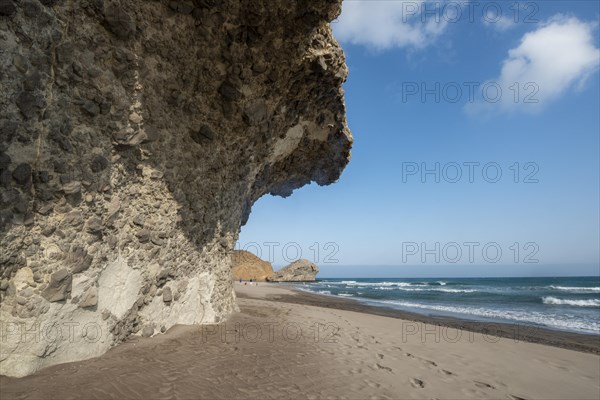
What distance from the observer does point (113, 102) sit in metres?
5.00

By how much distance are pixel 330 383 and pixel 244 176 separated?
507cm

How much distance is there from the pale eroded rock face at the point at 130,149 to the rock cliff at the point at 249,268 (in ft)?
185

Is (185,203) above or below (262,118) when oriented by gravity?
below

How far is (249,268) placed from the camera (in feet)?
213

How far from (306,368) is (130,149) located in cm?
434

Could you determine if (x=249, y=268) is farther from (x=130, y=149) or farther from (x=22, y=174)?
(x=22, y=174)

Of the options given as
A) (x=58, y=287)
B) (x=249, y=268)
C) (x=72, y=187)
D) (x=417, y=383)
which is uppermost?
(x=72, y=187)

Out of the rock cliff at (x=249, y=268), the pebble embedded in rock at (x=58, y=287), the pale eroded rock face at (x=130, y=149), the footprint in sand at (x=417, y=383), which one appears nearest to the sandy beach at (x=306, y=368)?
the footprint in sand at (x=417, y=383)

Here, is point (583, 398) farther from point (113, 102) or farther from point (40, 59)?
point (40, 59)

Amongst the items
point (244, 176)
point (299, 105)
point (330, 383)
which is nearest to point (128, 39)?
point (244, 176)

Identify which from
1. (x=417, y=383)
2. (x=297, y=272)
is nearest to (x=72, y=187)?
(x=417, y=383)

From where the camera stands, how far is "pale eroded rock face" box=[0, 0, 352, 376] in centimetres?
398

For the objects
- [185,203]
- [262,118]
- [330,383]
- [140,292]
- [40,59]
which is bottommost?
[330,383]

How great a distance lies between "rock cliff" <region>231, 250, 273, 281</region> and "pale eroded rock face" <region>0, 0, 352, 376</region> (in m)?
56.4
